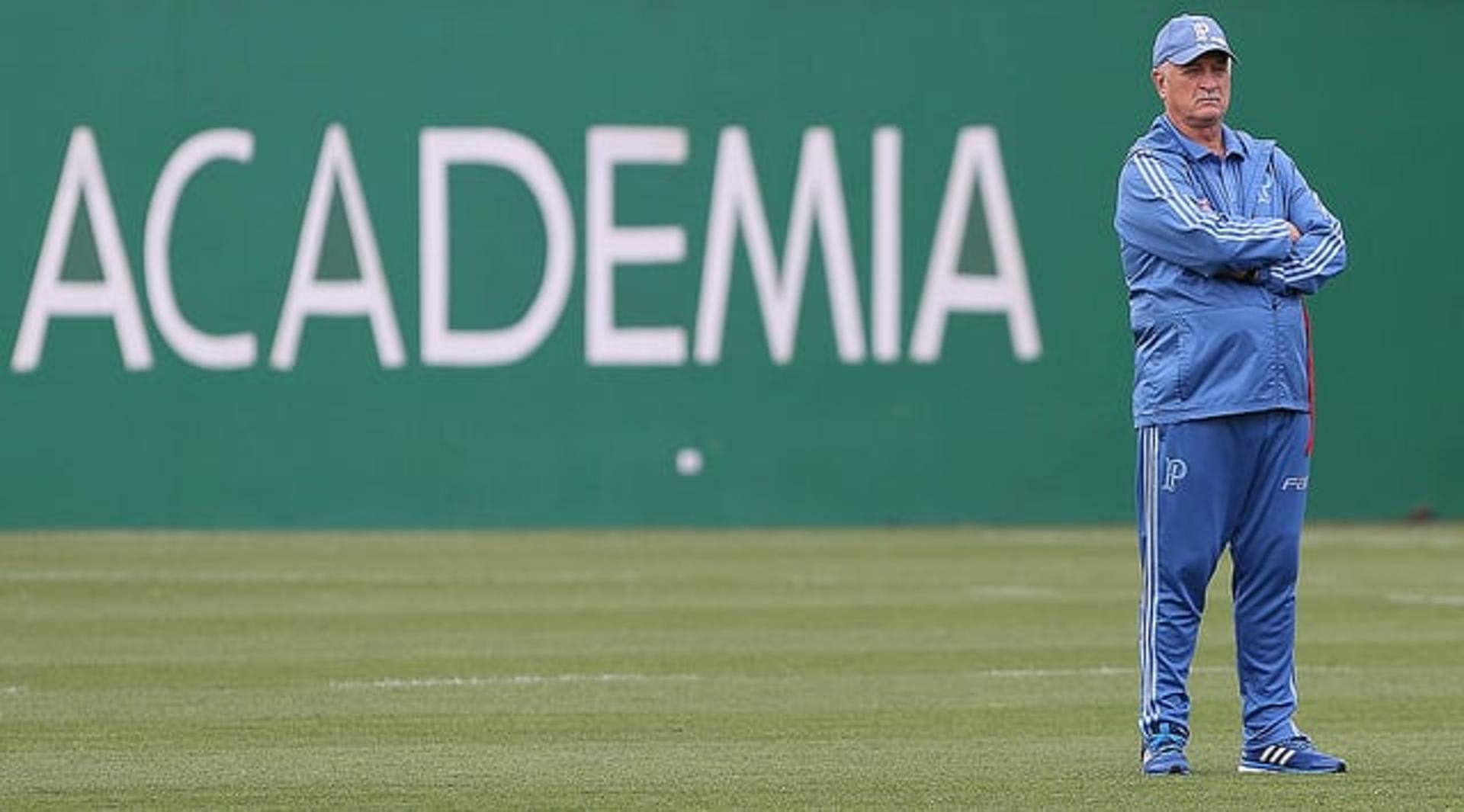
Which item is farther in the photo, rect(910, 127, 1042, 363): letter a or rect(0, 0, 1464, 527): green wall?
rect(910, 127, 1042, 363): letter a

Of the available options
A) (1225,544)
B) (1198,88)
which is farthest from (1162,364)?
(1198,88)

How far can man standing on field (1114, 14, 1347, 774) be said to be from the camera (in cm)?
972

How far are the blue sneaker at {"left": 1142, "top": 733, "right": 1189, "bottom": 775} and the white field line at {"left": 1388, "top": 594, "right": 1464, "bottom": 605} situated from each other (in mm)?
7863

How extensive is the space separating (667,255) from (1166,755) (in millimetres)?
15188

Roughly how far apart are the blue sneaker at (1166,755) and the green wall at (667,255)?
49.2 feet

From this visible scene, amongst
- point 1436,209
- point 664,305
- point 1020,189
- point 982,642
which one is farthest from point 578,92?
point 982,642

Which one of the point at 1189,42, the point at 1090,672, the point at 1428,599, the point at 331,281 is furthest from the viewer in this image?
the point at 331,281

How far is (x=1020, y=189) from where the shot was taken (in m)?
25.2

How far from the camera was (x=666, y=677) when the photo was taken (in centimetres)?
1355

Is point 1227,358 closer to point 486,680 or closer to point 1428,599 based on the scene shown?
point 486,680

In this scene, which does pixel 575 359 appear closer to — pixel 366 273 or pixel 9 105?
pixel 366 273

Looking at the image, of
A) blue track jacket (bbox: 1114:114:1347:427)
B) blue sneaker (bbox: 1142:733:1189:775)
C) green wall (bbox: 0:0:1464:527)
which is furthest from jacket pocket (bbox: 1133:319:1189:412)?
green wall (bbox: 0:0:1464:527)

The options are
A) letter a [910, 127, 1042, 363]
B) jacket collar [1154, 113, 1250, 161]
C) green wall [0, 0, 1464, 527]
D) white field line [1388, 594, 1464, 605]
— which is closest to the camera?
jacket collar [1154, 113, 1250, 161]

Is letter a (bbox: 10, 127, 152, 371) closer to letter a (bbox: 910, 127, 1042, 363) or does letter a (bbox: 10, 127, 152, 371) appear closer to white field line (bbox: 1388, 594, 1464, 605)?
letter a (bbox: 910, 127, 1042, 363)
